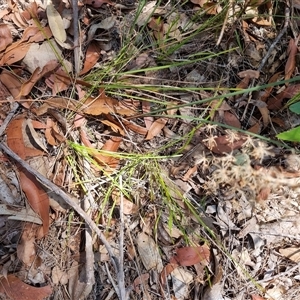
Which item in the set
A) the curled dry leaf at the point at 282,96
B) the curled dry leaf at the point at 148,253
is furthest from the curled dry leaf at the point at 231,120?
the curled dry leaf at the point at 148,253

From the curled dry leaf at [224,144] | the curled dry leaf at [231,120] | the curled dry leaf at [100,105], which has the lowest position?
the curled dry leaf at [224,144]

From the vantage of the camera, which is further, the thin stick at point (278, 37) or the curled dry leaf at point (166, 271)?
the thin stick at point (278, 37)

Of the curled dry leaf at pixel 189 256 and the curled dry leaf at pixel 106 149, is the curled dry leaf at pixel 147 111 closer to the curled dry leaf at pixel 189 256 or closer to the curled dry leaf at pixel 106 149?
the curled dry leaf at pixel 106 149

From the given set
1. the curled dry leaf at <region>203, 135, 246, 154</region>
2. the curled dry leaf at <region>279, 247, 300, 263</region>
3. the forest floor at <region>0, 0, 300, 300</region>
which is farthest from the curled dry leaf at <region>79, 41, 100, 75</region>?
the curled dry leaf at <region>279, 247, 300, 263</region>

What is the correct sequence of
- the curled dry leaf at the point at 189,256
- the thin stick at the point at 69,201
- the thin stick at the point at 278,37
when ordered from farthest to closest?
the thin stick at the point at 278,37 → the curled dry leaf at the point at 189,256 → the thin stick at the point at 69,201

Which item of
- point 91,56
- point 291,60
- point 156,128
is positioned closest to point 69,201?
point 156,128

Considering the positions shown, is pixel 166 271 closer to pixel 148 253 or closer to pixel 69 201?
pixel 148 253
